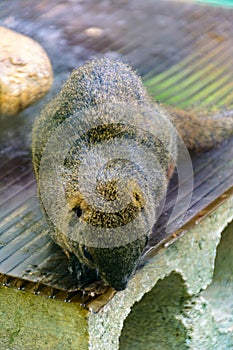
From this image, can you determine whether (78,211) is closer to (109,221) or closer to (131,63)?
(109,221)

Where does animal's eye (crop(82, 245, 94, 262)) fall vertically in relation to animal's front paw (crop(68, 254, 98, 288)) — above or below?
above

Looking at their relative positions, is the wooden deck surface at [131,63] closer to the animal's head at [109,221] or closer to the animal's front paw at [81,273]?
the animal's front paw at [81,273]

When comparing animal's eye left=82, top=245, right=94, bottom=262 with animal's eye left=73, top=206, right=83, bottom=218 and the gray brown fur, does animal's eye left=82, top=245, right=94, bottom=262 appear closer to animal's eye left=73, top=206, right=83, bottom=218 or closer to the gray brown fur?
the gray brown fur

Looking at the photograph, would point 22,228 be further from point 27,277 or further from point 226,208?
point 226,208

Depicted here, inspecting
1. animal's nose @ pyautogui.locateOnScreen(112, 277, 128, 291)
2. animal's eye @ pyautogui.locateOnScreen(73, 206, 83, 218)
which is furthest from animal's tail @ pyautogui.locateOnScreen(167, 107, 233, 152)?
animal's nose @ pyautogui.locateOnScreen(112, 277, 128, 291)

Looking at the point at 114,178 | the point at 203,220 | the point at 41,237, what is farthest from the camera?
the point at 203,220

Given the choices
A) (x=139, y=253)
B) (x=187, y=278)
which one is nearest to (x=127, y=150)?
(x=139, y=253)
